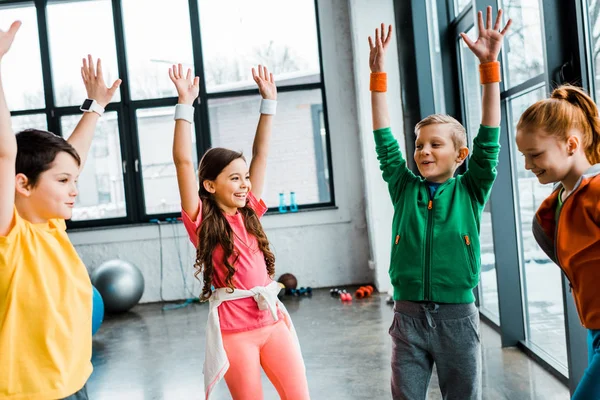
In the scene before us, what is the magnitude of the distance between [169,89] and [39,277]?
5122mm

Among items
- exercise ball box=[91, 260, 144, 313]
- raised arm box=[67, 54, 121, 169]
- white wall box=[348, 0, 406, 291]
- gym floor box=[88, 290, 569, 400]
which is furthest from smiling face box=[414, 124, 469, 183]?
exercise ball box=[91, 260, 144, 313]

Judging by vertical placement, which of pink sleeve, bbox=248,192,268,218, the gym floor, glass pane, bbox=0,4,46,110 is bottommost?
the gym floor

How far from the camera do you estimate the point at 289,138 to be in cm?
626

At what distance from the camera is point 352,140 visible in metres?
6.16

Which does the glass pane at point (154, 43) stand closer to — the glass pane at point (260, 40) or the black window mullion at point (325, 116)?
the glass pane at point (260, 40)

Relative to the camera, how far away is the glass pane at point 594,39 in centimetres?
227

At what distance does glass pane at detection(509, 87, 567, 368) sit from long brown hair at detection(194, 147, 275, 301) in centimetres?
155

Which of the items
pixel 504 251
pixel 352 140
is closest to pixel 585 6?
pixel 504 251

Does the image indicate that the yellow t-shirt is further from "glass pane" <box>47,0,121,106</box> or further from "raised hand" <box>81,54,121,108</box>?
"glass pane" <box>47,0,121,106</box>

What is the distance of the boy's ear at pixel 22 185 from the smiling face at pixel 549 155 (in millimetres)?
1172

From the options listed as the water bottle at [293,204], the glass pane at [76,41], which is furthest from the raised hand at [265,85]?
the glass pane at [76,41]

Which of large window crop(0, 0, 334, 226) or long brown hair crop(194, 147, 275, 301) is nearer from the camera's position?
long brown hair crop(194, 147, 275, 301)

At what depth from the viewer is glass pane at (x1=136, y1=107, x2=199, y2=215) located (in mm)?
6266

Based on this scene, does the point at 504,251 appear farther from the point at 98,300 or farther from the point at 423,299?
the point at 98,300
